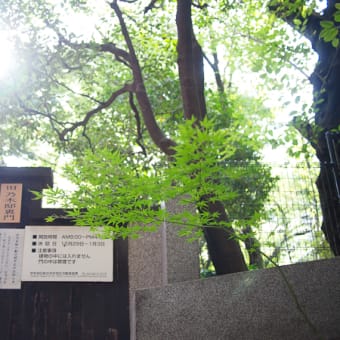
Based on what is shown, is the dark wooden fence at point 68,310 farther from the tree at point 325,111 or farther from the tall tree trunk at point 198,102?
the tree at point 325,111

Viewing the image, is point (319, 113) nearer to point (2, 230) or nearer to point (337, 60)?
point (337, 60)

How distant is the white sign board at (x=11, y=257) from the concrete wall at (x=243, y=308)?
200 cm

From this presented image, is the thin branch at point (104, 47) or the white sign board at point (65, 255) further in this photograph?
the thin branch at point (104, 47)

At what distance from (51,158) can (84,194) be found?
15.0m

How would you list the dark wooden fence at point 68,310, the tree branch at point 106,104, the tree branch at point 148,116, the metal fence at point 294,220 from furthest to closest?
the tree branch at point 106,104 < the tree branch at point 148,116 < the metal fence at point 294,220 < the dark wooden fence at point 68,310

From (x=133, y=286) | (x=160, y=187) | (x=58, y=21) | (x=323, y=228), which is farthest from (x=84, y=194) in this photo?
(x=58, y=21)

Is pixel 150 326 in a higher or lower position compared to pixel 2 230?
lower

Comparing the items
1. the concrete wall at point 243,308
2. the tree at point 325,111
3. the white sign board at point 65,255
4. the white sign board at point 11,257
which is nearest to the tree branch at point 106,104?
the tree at point 325,111

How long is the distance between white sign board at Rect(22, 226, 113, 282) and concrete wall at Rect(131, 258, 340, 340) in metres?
1.31

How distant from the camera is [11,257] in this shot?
592cm

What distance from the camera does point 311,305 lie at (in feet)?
15.9

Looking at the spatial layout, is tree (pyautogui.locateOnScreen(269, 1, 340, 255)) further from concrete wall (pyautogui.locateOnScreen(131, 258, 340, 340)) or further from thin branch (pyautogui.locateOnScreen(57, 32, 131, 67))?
thin branch (pyautogui.locateOnScreen(57, 32, 131, 67))

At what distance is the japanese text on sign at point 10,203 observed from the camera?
19.9 feet

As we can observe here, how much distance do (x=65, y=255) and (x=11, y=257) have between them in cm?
74
